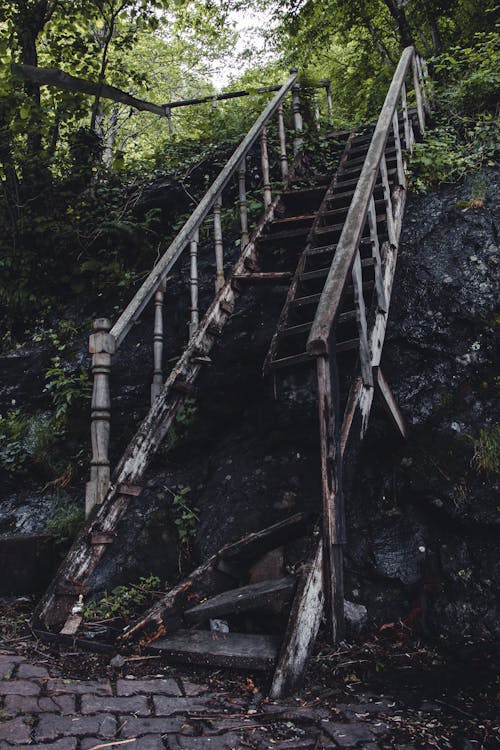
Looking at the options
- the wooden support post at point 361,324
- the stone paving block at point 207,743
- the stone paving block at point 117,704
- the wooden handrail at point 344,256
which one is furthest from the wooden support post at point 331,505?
the stone paving block at point 117,704

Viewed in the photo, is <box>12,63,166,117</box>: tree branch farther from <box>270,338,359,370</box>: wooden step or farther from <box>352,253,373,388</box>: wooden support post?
<box>352,253,373,388</box>: wooden support post

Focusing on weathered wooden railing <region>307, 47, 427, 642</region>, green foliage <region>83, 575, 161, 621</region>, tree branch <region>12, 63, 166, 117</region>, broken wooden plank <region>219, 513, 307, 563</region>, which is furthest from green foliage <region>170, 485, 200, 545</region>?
tree branch <region>12, 63, 166, 117</region>

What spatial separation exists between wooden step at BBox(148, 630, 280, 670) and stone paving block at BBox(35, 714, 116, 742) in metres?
0.56

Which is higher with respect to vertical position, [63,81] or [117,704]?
[63,81]

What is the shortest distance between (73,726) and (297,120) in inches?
271

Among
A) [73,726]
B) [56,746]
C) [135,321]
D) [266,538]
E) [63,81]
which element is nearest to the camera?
[56,746]

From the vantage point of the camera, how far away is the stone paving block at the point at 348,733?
213 centimetres

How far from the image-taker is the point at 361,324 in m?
3.36

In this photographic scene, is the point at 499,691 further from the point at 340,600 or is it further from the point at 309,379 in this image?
the point at 309,379

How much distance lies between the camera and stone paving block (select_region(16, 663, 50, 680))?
2.56m

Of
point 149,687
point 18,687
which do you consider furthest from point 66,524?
point 149,687

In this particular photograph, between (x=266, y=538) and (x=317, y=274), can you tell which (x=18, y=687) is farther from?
(x=317, y=274)

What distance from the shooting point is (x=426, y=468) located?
12.8ft

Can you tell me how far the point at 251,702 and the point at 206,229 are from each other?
5.04m
